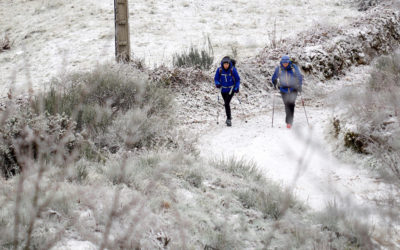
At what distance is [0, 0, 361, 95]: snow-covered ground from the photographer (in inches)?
465


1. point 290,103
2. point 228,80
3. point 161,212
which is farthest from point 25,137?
point 290,103

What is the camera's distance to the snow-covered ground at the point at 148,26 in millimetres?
11805

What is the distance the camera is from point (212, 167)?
5.21 metres

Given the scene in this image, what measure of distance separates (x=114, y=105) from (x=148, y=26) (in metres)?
8.39

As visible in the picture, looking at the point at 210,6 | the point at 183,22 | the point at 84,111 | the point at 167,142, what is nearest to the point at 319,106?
the point at 167,142

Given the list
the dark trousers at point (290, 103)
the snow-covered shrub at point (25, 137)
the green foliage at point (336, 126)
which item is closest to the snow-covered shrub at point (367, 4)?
the dark trousers at point (290, 103)

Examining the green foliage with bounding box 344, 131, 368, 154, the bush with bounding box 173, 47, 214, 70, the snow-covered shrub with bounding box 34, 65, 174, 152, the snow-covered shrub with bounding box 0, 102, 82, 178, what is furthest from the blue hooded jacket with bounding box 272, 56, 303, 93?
the snow-covered shrub with bounding box 0, 102, 82, 178

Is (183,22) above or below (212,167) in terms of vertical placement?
above

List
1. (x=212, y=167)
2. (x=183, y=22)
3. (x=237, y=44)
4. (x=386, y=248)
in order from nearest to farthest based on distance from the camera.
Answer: (x=386, y=248) < (x=212, y=167) < (x=237, y=44) < (x=183, y=22)

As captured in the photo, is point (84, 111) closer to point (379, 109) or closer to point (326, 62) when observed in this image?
point (379, 109)

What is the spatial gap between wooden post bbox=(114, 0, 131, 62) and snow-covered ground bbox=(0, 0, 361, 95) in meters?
1.77

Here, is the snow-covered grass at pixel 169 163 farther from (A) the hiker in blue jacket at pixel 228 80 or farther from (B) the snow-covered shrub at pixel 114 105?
(A) the hiker in blue jacket at pixel 228 80

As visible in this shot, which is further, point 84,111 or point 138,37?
point 138,37

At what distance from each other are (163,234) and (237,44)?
10440 millimetres
